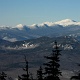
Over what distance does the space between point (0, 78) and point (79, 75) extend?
643 inches

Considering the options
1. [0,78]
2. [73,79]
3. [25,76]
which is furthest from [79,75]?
[0,78]

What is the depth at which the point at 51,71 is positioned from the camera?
30516 mm

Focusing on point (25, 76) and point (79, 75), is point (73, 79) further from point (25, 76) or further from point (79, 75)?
point (25, 76)

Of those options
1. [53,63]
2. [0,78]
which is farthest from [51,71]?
[0,78]

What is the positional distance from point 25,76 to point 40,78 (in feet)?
5.58

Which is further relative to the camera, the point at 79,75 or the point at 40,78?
the point at 40,78

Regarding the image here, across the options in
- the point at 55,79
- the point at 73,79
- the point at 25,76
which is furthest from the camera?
the point at 25,76

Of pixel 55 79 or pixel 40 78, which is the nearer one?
pixel 55 79

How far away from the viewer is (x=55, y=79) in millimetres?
30016

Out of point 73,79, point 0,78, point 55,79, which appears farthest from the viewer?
point 0,78

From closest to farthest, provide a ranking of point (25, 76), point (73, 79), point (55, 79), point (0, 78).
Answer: point (73, 79) → point (55, 79) → point (25, 76) → point (0, 78)

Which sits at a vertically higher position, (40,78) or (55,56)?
(55,56)

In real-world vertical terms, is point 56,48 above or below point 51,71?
above

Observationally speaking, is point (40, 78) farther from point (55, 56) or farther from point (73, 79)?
point (73, 79)
